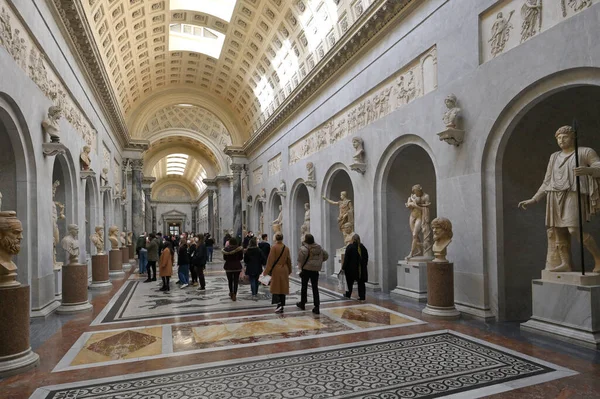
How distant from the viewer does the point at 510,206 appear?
8.15 metres

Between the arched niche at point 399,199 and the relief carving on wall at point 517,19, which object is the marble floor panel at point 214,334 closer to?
the arched niche at point 399,199

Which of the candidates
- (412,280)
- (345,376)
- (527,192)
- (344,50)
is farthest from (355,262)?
(344,50)

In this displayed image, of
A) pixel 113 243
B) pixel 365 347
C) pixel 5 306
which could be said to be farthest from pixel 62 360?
pixel 113 243

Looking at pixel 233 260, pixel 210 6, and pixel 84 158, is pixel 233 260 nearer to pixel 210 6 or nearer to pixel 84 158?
pixel 84 158

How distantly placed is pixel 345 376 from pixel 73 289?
7184 mm

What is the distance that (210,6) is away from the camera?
19.0 meters

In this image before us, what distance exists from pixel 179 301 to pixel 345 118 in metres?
8.38

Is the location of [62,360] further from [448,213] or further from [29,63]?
[448,213]

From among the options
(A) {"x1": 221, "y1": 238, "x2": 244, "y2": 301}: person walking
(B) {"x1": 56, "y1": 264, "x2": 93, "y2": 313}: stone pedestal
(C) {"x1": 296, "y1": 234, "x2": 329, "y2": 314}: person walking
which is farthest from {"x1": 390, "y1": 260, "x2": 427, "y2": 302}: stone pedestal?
(B) {"x1": 56, "y1": 264, "x2": 93, "y2": 313}: stone pedestal

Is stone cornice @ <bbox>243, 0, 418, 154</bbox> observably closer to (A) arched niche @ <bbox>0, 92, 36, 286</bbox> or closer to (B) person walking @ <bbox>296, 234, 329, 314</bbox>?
(B) person walking @ <bbox>296, 234, 329, 314</bbox>

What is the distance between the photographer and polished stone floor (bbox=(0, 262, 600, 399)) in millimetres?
4680

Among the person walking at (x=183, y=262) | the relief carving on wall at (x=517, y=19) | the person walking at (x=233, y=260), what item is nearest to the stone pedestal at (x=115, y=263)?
the person walking at (x=183, y=262)

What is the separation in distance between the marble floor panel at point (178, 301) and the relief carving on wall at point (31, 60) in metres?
5.57

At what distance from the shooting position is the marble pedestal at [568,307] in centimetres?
596
